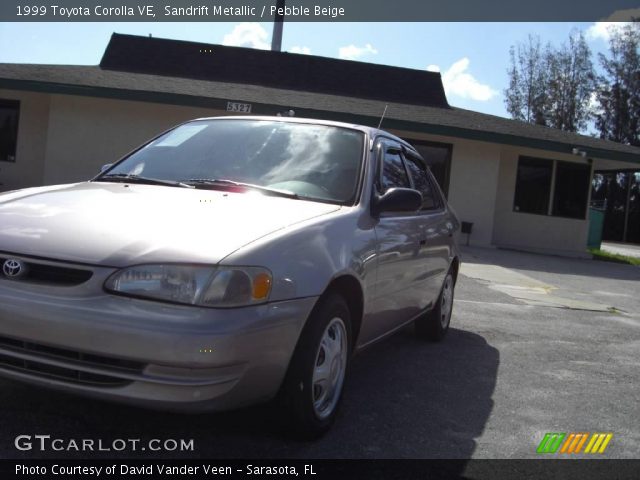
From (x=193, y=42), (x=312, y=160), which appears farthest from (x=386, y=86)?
(x=312, y=160)

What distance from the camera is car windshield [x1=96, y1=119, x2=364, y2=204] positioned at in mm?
3828

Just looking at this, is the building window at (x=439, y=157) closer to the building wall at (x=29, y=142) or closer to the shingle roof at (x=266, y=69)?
the shingle roof at (x=266, y=69)

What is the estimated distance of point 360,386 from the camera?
14.0 ft

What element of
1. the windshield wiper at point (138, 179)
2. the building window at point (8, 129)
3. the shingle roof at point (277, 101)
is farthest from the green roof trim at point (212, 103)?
the windshield wiper at point (138, 179)

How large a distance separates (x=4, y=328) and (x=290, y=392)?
1.22 m

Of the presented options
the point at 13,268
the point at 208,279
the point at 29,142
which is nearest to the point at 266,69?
the point at 29,142

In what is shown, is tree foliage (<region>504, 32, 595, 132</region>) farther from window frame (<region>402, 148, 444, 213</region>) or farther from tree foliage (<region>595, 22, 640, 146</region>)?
window frame (<region>402, 148, 444, 213</region>)

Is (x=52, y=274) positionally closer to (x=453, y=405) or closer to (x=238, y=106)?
(x=453, y=405)

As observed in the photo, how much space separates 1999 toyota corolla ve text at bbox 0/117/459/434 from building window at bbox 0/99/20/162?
15.2 metres

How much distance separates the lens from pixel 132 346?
101 inches

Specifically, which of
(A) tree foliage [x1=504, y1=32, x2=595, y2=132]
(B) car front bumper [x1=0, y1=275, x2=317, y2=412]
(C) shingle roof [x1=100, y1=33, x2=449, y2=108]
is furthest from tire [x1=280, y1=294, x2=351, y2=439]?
(A) tree foliage [x1=504, y1=32, x2=595, y2=132]

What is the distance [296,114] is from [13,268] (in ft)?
44.0

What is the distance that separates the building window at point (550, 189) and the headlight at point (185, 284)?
16.9 m

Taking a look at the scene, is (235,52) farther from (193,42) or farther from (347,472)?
(347,472)
